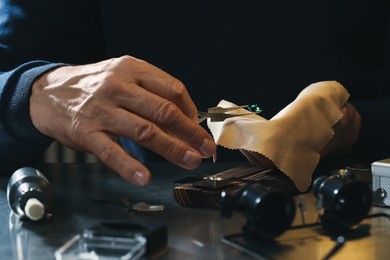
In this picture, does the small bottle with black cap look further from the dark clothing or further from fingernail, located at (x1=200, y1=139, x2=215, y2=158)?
the dark clothing

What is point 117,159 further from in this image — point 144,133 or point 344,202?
point 344,202

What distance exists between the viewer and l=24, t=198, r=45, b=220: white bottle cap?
87 cm

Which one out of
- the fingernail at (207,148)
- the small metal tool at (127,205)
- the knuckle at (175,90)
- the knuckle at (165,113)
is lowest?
the small metal tool at (127,205)

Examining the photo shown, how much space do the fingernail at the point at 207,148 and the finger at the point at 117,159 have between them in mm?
94

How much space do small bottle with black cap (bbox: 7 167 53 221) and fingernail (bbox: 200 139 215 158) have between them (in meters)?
0.22

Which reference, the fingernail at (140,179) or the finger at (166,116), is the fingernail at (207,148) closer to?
the finger at (166,116)

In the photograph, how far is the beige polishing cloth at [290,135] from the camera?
1.05 m

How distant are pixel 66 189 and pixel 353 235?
44 cm

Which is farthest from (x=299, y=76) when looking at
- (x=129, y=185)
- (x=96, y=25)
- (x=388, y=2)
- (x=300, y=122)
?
(x=129, y=185)

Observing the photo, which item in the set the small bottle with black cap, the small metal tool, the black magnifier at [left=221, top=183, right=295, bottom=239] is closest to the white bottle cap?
the small bottle with black cap

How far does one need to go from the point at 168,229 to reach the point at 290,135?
0.32 m

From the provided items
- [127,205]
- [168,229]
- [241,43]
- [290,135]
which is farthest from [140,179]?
[241,43]

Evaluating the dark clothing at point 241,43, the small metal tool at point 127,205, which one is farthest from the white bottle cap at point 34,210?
the dark clothing at point 241,43

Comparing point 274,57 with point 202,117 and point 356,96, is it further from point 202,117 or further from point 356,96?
point 202,117
